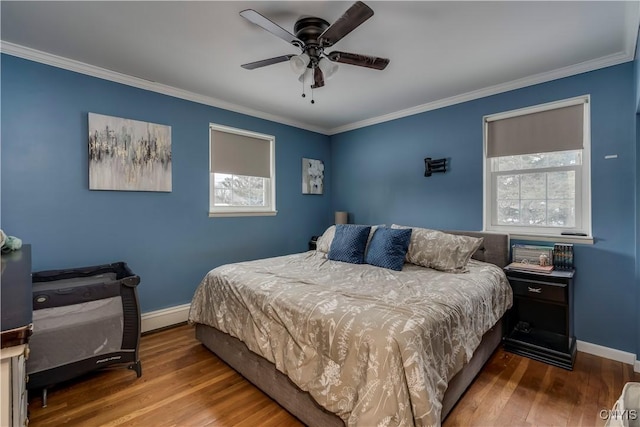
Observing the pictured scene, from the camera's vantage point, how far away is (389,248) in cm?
280

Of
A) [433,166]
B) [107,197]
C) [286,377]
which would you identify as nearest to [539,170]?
[433,166]

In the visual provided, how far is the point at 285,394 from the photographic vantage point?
181 centimetres

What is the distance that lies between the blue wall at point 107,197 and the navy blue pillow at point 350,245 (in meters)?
1.27

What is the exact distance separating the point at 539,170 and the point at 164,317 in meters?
4.13

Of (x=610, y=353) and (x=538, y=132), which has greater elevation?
(x=538, y=132)

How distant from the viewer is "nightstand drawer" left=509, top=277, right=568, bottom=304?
2.38 metres

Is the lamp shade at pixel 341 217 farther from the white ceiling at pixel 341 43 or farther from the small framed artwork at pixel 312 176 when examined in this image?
the white ceiling at pixel 341 43

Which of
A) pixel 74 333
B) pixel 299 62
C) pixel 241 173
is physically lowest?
pixel 74 333

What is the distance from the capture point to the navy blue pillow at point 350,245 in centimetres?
298

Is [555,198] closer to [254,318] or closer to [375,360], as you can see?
[375,360]

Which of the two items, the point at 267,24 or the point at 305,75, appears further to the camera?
the point at 305,75

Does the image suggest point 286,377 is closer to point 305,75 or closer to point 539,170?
point 305,75

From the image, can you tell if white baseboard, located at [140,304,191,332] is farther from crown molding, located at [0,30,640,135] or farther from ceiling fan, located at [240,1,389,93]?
ceiling fan, located at [240,1,389,93]

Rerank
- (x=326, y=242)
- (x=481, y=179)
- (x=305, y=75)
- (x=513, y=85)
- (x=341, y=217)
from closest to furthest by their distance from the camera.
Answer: (x=305, y=75) < (x=513, y=85) < (x=481, y=179) < (x=326, y=242) < (x=341, y=217)
